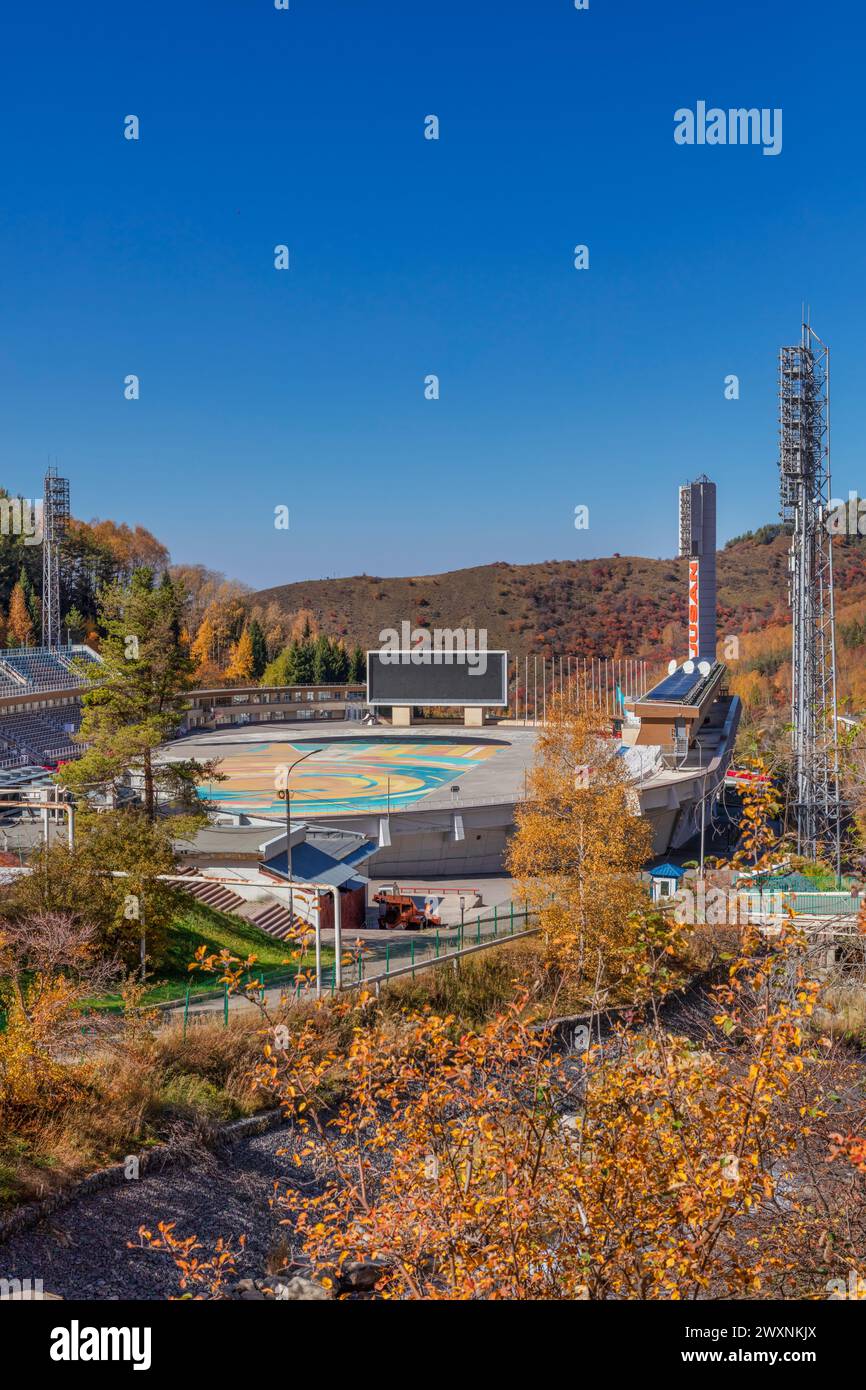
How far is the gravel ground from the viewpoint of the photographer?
12.5 metres

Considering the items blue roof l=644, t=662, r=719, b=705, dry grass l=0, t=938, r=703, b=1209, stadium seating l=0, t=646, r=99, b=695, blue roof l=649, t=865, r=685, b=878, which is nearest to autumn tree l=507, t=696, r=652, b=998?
dry grass l=0, t=938, r=703, b=1209

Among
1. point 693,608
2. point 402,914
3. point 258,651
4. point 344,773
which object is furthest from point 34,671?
point 693,608

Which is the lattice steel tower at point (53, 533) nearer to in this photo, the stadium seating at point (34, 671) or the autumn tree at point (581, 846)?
the stadium seating at point (34, 671)

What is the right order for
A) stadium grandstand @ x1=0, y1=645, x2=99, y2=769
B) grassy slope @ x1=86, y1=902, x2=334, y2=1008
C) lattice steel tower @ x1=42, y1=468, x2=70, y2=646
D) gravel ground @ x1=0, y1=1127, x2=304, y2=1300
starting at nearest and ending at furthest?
gravel ground @ x1=0, y1=1127, x2=304, y2=1300, grassy slope @ x1=86, y1=902, x2=334, y2=1008, stadium grandstand @ x1=0, y1=645, x2=99, y2=769, lattice steel tower @ x1=42, y1=468, x2=70, y2=646

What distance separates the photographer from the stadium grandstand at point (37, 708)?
56.5 meters

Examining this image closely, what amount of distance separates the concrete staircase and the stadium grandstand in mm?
25693

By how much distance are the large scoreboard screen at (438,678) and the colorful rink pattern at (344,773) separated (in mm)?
4905

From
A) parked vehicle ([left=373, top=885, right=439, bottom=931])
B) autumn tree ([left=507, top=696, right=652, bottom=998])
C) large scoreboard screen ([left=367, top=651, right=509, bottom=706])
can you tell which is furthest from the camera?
large scoreboard screen ([left=367, top=651, right=509, bottom=706])

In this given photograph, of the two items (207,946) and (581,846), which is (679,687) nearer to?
(581,846)

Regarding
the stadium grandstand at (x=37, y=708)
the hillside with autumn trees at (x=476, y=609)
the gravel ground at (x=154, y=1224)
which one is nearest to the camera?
the gravel ground at (x=154, y=1224)

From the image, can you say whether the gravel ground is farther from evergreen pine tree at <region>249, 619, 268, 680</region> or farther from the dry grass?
evergreen pine tree at <region>249, 619, 268, 680</region>

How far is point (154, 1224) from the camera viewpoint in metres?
14.1

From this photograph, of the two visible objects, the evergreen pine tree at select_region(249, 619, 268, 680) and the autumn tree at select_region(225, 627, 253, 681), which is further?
the evergreen pine tree at select_region(249, 619, 268, 680)

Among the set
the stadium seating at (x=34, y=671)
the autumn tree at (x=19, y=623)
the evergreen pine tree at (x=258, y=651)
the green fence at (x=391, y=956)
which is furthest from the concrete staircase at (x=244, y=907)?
the evergreen pine tree at (x=258, y=651)
